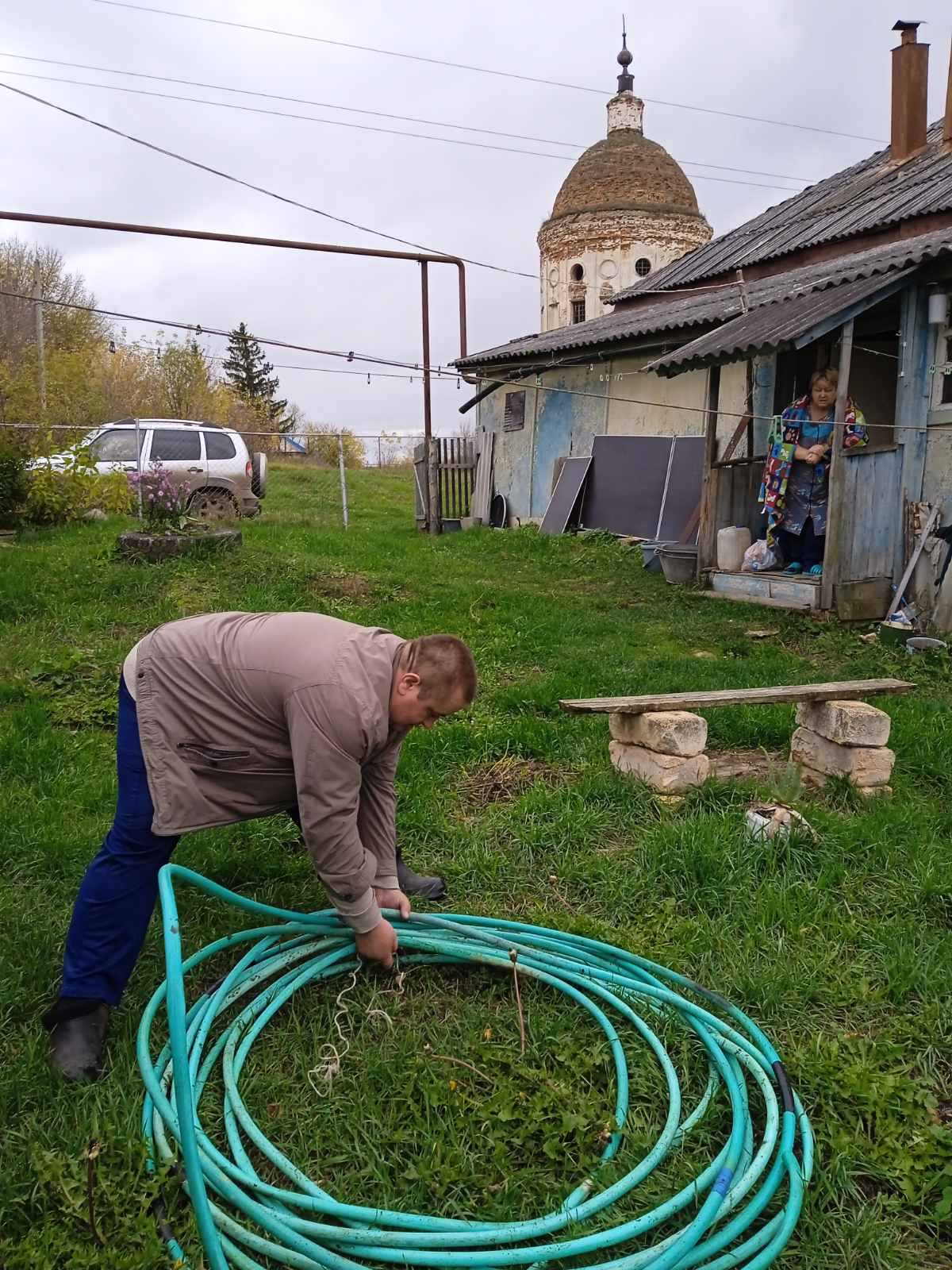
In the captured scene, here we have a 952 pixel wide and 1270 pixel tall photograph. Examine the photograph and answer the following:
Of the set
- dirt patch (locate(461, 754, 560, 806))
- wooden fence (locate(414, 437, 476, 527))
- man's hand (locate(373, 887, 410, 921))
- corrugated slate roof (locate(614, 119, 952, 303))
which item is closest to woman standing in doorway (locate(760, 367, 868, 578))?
corrugated slate roof (locate(614, 119, 952, 303))

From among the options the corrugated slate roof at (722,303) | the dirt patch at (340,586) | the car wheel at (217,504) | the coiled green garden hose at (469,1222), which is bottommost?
the coiled green garden hose at (469,1222)

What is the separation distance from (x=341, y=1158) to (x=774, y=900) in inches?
71.4

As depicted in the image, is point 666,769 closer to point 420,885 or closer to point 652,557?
point 420,885

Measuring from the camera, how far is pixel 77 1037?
257cm

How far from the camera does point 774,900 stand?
3434 mm

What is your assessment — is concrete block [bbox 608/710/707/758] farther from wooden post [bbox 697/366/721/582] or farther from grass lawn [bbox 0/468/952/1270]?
wooden post [bbox 697/366/721/582]

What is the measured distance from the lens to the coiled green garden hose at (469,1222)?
1980 millimetres

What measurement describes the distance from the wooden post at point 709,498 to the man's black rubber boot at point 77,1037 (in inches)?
332

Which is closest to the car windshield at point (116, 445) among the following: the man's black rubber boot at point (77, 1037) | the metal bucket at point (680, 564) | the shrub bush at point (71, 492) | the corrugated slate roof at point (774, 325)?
the shrub bush at point (71, 492)

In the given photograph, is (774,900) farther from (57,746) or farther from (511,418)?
(511,418)

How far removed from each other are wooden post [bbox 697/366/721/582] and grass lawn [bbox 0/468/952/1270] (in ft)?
11.2

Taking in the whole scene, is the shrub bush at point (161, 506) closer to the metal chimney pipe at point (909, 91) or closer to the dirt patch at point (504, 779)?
the dirt patch at point (504, 779)

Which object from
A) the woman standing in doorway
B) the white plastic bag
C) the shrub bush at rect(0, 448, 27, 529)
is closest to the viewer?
the woman standing in doorway

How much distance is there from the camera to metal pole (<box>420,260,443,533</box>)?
1568cm
